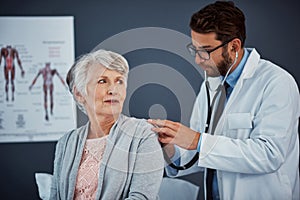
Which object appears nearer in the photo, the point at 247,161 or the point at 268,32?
the point at 247,161

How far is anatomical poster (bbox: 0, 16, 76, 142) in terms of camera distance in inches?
95.9

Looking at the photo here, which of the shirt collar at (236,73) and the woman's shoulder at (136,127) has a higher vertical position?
A: the shirt collar at (236,73)

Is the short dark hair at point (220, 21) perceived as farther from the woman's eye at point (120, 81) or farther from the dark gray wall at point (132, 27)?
the dark gray wall at point (132, 27)

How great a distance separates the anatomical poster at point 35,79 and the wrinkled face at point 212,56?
0.96m

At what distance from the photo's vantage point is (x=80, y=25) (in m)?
2.45

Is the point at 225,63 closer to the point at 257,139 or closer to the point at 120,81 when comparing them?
the point at 257,139

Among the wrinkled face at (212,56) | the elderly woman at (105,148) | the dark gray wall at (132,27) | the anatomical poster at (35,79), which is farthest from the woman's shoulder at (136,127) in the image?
the anatomical poster at (35,79)

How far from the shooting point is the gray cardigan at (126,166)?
1493 millimetres

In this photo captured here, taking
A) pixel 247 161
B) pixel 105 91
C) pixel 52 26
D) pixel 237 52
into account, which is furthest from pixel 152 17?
pixel 247 161

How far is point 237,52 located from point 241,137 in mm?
337

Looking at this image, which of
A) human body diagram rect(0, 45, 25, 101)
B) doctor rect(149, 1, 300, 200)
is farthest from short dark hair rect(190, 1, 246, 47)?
human body diagram rect(0, 45, 25, 101)

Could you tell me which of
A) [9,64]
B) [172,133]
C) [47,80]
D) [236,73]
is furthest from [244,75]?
[9,64]

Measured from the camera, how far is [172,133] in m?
1.60

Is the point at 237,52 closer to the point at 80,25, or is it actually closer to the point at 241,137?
the point at 241,137
